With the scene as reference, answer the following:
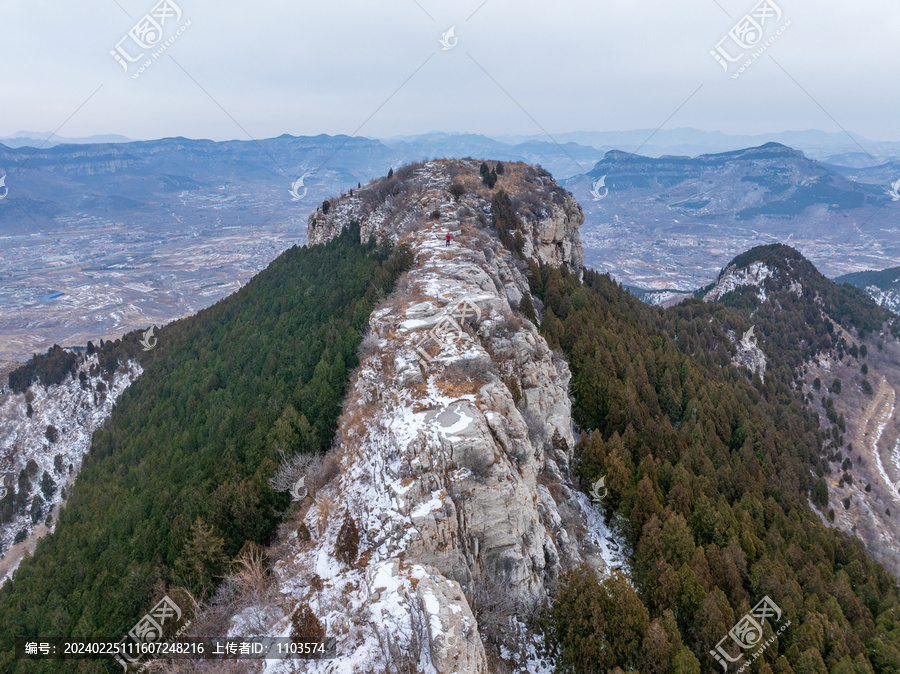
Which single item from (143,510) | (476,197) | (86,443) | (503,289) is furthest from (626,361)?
(86,443)

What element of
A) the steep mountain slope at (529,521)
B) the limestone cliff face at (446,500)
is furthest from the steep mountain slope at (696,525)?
the limestone cliff face at (446,500)

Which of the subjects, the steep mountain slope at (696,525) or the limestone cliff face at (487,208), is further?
the limestone cliff face at (487,208)

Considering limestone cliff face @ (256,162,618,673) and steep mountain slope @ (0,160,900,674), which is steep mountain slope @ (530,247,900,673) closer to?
steep mountain slope @ (0,160,900,674)

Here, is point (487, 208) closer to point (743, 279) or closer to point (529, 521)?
point (529, 521)

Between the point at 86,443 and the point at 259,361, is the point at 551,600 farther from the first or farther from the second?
the point at 86,443

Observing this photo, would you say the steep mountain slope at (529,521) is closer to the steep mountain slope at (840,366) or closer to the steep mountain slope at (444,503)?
the steep mountain slope at (444,503)

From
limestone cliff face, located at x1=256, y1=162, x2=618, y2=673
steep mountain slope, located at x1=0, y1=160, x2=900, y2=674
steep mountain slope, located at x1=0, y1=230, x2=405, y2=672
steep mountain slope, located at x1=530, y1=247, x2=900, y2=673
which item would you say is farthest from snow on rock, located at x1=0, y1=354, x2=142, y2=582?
steep mountain slope, located at x1=530, y1=247, x2=900, y2=673

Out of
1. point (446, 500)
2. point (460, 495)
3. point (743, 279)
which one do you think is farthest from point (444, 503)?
point (743, 279)
